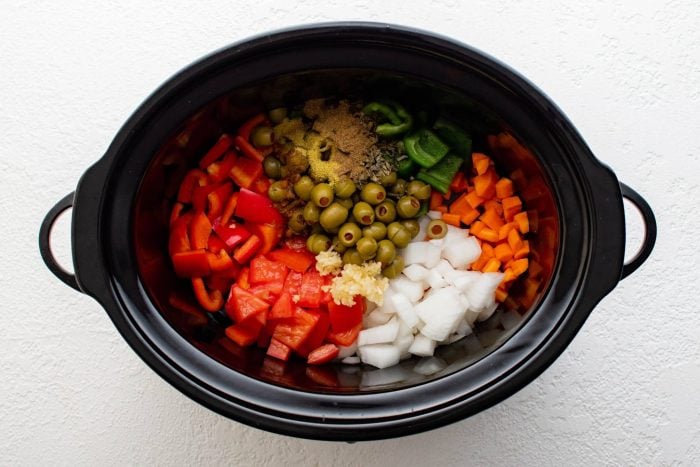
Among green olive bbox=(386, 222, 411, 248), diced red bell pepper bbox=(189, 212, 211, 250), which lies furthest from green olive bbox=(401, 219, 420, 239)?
diced red bell pepper bbox=(189, 212, 211, 250)

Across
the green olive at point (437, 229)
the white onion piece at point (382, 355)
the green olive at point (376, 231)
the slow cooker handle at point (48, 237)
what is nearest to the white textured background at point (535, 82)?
the white onion piece at point (382, 355)

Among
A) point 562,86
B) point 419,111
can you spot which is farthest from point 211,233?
point 562,86

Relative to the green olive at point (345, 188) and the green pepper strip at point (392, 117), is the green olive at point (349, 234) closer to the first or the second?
the green olive at point (345, 188)

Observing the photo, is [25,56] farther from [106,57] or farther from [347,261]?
[347,261]

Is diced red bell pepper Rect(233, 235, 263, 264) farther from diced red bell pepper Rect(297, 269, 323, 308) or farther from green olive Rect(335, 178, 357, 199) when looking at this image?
green olive Rect(335, 178, 357, 199)

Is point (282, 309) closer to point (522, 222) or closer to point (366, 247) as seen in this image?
point (366, 247)

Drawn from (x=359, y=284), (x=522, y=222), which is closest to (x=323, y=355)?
(x=359, y=284)
